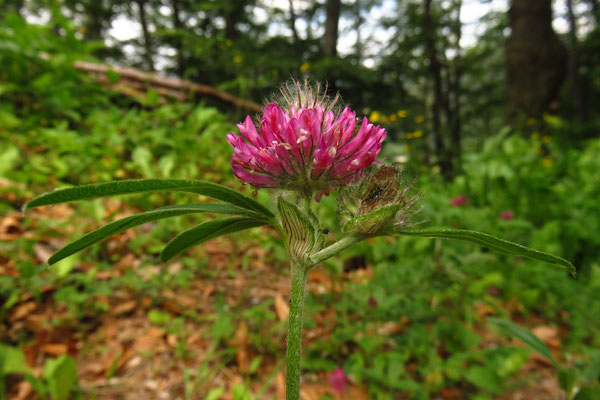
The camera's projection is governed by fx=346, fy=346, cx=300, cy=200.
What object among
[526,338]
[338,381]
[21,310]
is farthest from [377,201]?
[21,310]

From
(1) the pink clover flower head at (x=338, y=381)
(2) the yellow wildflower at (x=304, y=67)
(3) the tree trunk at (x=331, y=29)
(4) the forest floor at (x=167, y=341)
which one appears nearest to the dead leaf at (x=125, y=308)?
(4) the forest floor at (x=167, y=341)

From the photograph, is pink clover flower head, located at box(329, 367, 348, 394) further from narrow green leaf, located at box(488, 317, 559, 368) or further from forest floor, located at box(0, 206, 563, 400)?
narrow green leaf, located at box(488, 317, 559, 368)

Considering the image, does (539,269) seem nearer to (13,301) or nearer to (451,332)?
(451,332)

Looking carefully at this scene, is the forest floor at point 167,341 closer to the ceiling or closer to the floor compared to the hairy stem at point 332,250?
closer to the floor

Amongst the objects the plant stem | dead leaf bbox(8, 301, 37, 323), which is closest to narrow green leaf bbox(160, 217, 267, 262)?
the plant stem

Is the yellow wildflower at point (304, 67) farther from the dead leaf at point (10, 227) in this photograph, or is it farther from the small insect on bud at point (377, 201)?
the small insect on bud at point (377, 201)

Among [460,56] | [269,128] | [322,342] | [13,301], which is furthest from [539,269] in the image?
[460,56]

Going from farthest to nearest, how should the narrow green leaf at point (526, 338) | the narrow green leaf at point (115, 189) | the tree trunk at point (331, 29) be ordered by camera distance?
the tree trunk at point (331, 29), the narrow green leaf at point (526, 338), the narrow green leaf at point (115, 189)
